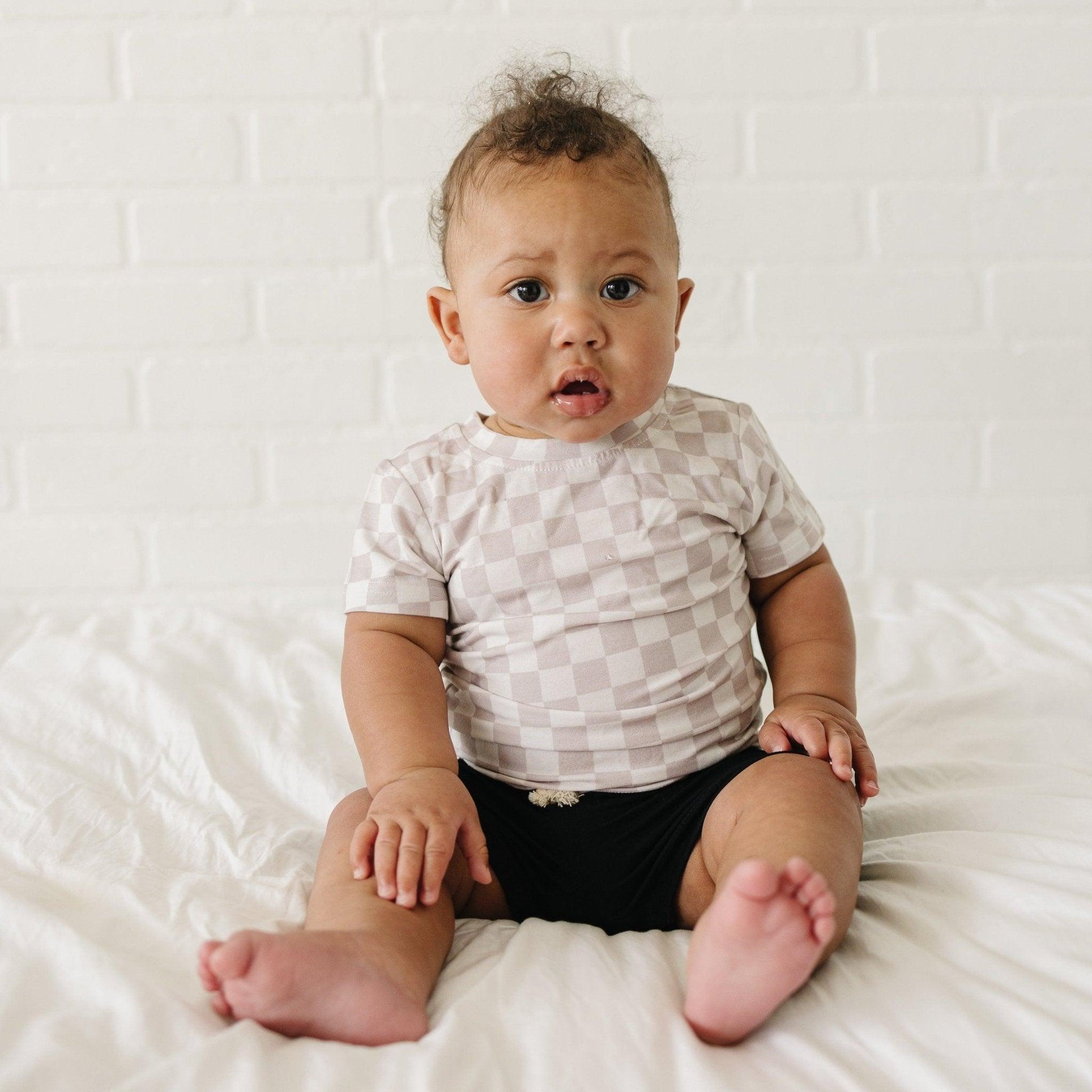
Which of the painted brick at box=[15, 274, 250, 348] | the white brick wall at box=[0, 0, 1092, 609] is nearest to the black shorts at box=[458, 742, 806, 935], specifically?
the white brick wall at box=[0, 0, 1092, 609]

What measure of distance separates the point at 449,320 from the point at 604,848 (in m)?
0.44

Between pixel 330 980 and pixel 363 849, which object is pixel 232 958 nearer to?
pixel 330 980

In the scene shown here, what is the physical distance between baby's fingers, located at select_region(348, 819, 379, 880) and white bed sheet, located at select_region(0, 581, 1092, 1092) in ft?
0.22

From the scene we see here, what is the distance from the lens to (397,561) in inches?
38.7

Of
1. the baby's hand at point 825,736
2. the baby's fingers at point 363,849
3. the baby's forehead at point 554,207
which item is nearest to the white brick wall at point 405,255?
the baby's forehead at point 554,207

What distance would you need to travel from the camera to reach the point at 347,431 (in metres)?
1.75

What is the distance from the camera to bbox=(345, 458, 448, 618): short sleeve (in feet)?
3.19

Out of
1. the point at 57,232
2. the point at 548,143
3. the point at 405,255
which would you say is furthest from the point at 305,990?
the point at 57,232

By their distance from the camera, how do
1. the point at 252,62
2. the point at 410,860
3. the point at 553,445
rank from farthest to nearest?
the point at 252,62 → the point at 553,445 → the point at 410,860

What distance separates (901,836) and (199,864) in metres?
0.52

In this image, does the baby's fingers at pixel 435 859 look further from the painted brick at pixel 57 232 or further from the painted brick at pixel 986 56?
the painted brick at pixel 986 56

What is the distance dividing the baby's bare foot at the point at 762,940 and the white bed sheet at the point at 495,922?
0.03 meters

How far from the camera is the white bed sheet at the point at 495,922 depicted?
2.06 feet

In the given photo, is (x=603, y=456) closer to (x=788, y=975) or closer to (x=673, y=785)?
(x=673, y=785)
